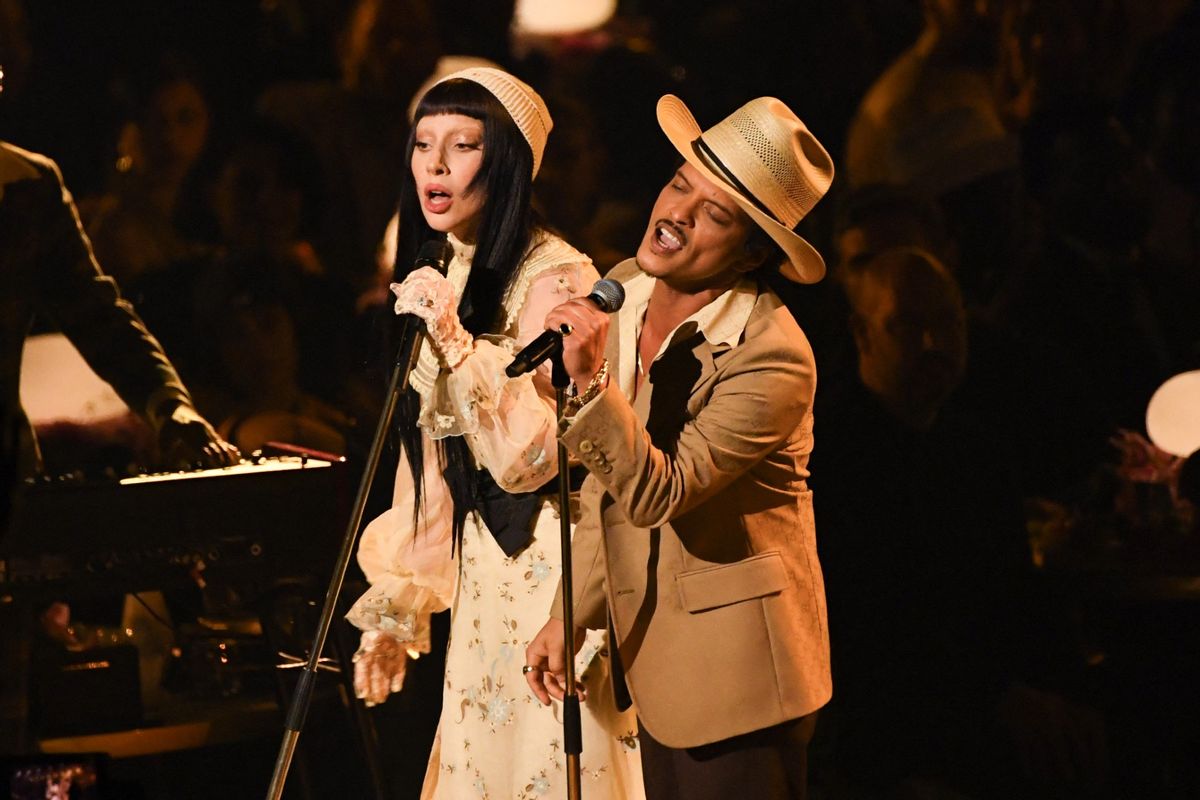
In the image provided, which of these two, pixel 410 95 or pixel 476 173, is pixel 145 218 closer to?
pixel 410 95

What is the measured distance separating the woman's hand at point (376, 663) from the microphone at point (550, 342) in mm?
953

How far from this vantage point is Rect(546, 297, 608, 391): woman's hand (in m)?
2.27

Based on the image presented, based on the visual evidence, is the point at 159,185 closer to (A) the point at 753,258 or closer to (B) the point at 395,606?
(B) the point at 395,606

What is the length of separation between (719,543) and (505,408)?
1.77ft

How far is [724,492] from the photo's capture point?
2.45 meters

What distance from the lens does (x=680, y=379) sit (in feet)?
8.14

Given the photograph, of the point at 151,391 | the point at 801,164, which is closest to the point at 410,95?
the point at 151,391

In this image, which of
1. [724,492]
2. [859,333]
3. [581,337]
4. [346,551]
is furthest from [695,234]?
[859,333]

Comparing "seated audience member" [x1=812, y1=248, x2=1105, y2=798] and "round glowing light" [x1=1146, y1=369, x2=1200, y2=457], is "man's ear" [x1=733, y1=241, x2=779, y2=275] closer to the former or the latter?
"seated audience member" [x1=812, y1=248, x2=1105, y2=798]

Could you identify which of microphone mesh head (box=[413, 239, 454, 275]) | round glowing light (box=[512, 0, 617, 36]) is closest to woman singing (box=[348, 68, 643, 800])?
microphone mesh head (box=[413, 239, 454, 275])

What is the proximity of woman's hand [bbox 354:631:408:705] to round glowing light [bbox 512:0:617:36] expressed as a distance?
2941mm

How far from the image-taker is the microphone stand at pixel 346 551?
2.51 meters

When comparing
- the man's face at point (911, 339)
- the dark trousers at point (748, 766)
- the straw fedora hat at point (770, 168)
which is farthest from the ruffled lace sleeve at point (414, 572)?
the man's face at point (911, 339)

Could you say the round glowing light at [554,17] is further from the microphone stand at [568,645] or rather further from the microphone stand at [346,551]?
the microphone stand at [568,645]
